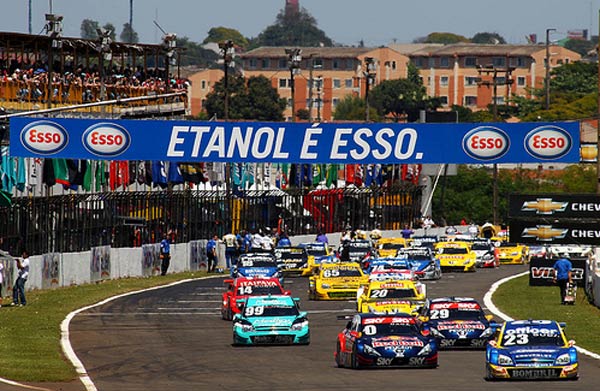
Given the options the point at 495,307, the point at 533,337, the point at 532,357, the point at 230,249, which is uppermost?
the point at 533,337

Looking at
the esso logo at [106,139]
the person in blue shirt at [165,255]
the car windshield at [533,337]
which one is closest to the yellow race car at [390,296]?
the car windshield at [533,337]

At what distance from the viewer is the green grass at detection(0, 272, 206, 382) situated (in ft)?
98.8

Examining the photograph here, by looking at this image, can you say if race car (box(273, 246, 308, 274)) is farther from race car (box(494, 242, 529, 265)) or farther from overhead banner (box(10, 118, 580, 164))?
race car (box(494, 242, 529, 265))

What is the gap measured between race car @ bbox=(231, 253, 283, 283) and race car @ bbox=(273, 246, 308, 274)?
29.0 feet

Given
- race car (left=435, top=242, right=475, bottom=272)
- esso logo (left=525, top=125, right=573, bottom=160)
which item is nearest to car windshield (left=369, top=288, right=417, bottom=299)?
esso logo (left=525, top=125, right=573, bottom=160)

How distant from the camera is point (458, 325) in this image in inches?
1319

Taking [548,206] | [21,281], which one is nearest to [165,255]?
[21,281]

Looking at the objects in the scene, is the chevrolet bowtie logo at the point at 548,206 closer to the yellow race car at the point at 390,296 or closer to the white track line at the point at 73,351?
the yellow race car at the point at 390,296

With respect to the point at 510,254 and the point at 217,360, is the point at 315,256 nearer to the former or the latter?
the point at 510,254

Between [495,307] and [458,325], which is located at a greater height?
[458,325]

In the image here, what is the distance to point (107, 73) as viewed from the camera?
90.7 meters

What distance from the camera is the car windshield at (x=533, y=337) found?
2758 centimetres

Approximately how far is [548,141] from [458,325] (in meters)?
16.4

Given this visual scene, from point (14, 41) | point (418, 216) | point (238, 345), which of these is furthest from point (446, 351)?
point (418, 216)
